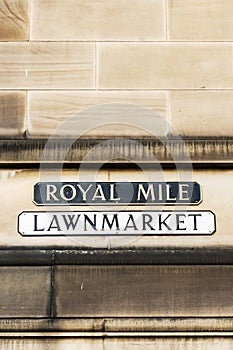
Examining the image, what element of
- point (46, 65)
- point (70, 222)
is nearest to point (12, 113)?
point (46, 65)

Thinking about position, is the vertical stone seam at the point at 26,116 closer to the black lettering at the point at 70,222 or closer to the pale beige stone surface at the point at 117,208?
the pale beige stone surface at the point at 117,208

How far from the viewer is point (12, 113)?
802 cm

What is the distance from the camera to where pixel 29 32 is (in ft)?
27.0

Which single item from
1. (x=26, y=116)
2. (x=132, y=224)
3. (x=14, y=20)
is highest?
(x=14, y=20)

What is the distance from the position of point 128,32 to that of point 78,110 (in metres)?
0.80

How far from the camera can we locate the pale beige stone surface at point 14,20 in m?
8.23

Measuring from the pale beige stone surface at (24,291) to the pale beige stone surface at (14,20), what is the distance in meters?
1.97

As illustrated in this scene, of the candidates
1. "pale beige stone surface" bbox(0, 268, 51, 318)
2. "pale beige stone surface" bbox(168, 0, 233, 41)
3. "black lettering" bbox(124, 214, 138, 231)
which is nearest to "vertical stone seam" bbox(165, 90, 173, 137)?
"pale beige stone surface" bbox(168, 0, 233, 41)

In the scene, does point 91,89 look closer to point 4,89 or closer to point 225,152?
point 4,89

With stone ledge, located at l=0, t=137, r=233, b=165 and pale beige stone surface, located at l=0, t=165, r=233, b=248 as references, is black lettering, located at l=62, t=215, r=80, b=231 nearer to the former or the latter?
pale beige stone surface, located at l=0, t=165, r=233, b=248

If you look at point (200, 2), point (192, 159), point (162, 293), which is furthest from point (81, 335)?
point (200, 2)

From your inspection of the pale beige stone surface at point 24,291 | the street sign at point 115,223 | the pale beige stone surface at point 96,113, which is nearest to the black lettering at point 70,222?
the street sign at point 115,223

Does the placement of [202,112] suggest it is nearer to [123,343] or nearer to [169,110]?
[169,110]

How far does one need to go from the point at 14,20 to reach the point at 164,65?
4.27 ft
